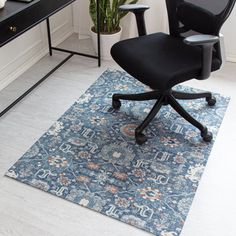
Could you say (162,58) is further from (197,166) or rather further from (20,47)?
(20,47)

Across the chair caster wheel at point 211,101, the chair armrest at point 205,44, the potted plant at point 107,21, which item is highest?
the chair armrest at point 205,44

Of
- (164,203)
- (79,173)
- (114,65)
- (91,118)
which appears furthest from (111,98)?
(164,203)

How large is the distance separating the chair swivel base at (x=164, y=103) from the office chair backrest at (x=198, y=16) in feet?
1.27

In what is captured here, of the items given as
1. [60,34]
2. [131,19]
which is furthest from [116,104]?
[60,34]

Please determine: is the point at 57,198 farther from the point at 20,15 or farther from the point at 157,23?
the point at 157,23

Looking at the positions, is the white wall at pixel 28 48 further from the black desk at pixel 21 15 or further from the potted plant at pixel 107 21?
the black desk at pixel 21 15

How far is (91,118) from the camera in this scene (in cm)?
226

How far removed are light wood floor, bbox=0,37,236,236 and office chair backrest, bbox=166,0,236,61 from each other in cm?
62

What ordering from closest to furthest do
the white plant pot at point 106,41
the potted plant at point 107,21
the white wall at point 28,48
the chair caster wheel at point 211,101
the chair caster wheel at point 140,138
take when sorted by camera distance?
1. the chair caster wheel at point 140,138
2. the chair caster wheel at point 211,101
3. the white wall at point 28,48
4. the potted plant at point 107,21
5. the white plant pot at point 106,41

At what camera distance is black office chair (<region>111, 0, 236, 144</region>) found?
1752mm

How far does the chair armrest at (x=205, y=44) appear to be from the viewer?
5.33ft

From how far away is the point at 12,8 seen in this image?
1742 mm

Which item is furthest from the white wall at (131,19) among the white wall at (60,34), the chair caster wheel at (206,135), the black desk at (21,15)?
the chair caster wheel at (206,135)

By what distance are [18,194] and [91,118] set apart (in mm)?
734
